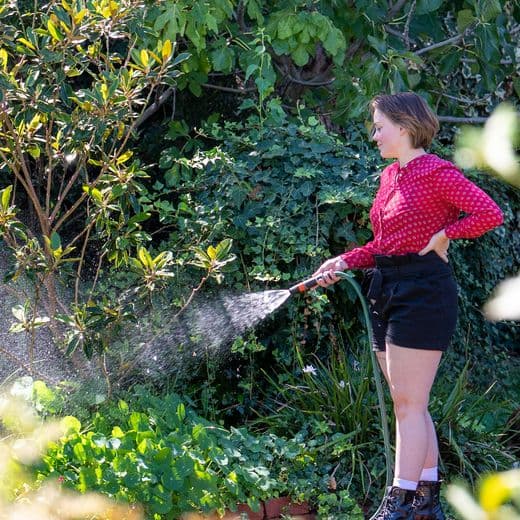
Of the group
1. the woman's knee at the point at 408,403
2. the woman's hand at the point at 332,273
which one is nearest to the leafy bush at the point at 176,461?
the woman's knee at the point at 408,403

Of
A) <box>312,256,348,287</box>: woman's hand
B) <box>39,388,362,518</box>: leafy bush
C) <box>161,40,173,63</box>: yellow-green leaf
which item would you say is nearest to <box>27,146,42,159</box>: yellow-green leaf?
<box>161,40,173,63</box>: yellow-green leaf

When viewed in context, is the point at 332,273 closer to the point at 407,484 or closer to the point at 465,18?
the point at 407,484

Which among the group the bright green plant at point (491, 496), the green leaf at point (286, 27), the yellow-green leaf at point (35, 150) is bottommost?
the yellow-green leaf at point (35, 150)

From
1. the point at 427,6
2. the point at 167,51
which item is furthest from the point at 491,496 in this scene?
the point at 427,6

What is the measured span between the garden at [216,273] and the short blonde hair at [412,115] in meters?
0.31

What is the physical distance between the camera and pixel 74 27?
3605 millimetres

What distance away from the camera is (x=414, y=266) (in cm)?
312

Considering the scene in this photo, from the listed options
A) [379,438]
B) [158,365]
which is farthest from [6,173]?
[379,438]

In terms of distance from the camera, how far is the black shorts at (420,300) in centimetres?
311

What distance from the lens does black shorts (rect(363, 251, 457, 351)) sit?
3.11 metres

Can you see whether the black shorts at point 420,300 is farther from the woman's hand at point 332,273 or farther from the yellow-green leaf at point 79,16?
the yellow-green leaf at point 79,16

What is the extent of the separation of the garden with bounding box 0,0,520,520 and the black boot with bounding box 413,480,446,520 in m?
0.21

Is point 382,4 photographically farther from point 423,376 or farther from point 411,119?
point 423,376

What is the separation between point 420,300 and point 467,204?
13.8 inches
